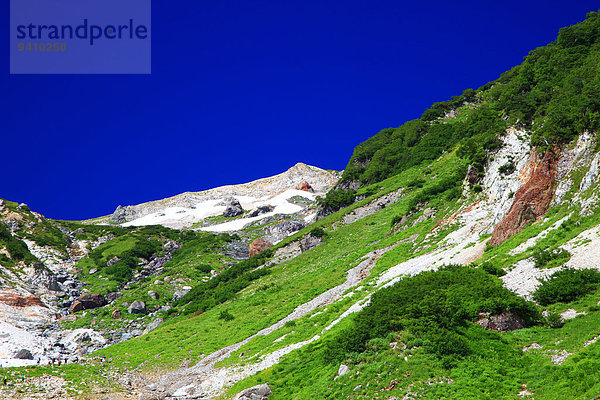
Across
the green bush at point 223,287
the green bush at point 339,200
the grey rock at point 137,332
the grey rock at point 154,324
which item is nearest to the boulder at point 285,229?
the green bush at point 339,200

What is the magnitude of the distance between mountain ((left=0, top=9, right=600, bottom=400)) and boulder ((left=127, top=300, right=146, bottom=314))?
0.20m

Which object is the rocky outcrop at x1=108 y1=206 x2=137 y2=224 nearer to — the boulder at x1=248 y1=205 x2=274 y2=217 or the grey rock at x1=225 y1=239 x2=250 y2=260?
the boulder at x1=248 y1=205 x2=274 y2=217

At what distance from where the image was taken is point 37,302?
188 feet

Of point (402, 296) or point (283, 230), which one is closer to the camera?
point (402, 296)

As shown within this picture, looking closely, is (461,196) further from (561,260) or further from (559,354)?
(559,354)

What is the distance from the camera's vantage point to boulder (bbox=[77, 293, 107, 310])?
60875 mm

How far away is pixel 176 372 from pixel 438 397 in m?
23.3

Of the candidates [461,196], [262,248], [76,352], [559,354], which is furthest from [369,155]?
[559,354]

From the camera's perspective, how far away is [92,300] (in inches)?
2421

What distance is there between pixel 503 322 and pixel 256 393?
1321cm

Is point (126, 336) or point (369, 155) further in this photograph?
point (369, 155)

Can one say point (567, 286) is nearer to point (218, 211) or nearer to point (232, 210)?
point (232, 210)

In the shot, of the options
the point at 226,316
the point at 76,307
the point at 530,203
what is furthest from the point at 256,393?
the point at 76,307

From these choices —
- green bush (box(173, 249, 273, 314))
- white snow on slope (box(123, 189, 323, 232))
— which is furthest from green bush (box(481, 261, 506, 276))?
white snow on slope (box(123, 189, 323, 232))
